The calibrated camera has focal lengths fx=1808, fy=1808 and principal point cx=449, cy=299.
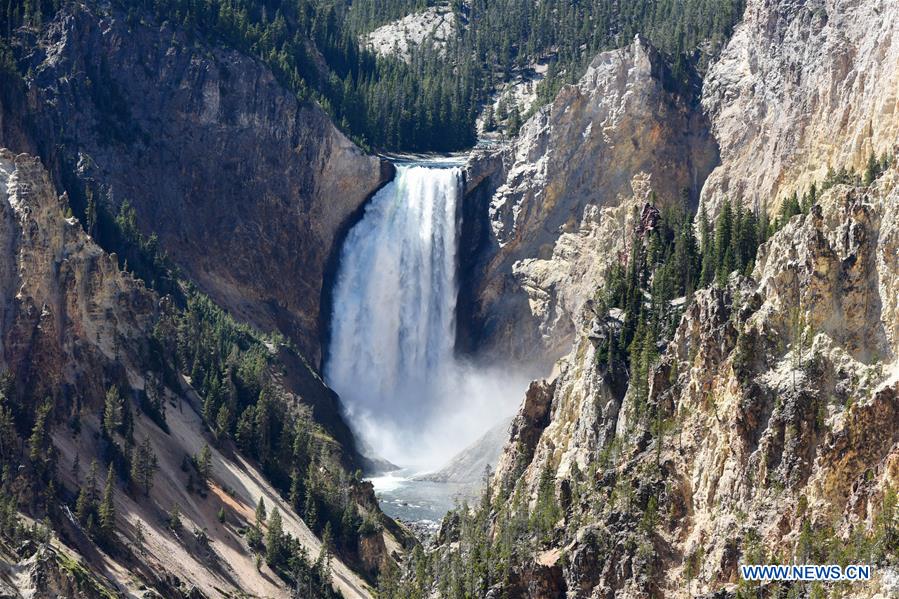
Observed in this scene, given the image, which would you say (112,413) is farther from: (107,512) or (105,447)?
(107,512)

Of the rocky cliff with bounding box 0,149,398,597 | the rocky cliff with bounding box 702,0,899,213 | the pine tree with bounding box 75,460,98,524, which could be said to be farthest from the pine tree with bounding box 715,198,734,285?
the pine tree with bounding box 75,460,98,524

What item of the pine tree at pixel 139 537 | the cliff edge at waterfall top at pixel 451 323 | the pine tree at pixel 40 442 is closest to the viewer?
the cliff edge at waterfall top at pixel 451 323

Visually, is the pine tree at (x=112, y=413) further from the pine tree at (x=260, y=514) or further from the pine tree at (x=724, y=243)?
the pine tree at (x=724, y=243)

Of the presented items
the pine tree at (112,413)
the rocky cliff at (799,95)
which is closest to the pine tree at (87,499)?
the pine tree at (112,413)

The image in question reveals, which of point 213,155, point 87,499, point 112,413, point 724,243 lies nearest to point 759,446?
point 724,243

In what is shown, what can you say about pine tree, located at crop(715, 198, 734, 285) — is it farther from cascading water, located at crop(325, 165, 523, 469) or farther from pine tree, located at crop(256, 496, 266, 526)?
cascading water, located at crop(325, 165, 523, 469)

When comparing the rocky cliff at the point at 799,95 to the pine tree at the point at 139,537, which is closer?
the pine tree at the point at 139,537
